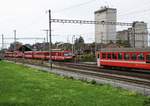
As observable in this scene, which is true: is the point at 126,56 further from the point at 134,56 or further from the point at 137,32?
the point at 137,32

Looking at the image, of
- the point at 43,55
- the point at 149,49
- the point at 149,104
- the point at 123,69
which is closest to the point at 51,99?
the point at 149,104

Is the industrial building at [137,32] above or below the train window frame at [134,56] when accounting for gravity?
above

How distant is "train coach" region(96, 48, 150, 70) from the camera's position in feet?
126

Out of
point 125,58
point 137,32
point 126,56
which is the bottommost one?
point 125,58

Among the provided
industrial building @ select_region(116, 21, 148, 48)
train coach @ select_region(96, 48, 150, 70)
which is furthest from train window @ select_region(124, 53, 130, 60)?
industrial building @ select_region(116, 21, 148, 48)

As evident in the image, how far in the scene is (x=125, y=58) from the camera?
1689 inches

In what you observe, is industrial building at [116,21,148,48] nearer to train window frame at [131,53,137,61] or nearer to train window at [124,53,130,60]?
train window at [124,53,130,60]

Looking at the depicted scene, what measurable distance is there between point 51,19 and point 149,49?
1645 centimetres

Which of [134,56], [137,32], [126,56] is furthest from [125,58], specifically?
[137,32]

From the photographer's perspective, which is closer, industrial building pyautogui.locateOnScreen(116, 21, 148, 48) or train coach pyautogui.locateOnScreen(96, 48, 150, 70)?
train coach pyautogui.locateOnScreen(96, 48, 150, 70)

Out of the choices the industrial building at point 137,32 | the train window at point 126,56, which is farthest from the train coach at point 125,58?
the industrial building at point 137,32

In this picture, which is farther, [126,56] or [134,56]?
[126,56]

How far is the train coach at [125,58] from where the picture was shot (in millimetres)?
38509

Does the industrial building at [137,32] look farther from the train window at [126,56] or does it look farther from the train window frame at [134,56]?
the train window frame at [134,56]
